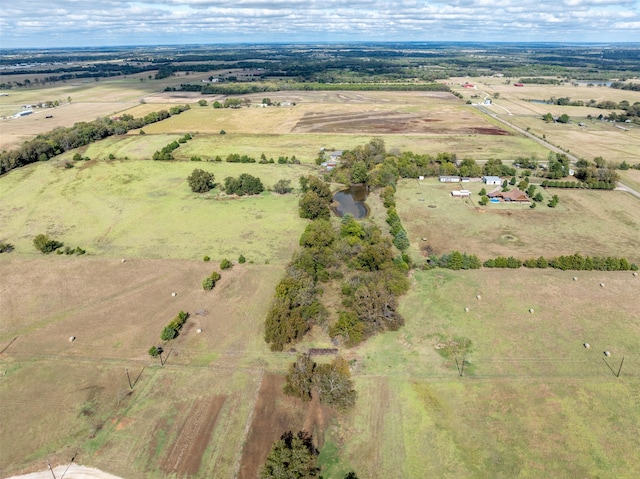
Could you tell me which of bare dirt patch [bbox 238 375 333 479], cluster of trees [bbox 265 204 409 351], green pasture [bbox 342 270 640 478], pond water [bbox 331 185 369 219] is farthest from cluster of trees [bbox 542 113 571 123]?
bare dirt patch [bbox 238 375 333 479]

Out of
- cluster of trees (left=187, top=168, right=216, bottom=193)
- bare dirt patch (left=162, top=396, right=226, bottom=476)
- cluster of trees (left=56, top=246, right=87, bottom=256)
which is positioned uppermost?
cluster of trees (left=187, top=168, right=216, bottom=193)

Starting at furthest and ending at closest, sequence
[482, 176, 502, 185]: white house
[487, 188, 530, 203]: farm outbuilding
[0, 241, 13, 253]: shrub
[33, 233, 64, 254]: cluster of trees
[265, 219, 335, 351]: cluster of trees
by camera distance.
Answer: [482, 176, 502, 185]: white house, [487, 188, 530, 203]: farm outbuilding, [0, 241, 13, 253]: shrub, [33, 233, 64, 254]: cluster of trees, [265, 219, 335, 351]: cluster of trees

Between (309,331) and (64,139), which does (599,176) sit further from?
(64,139)

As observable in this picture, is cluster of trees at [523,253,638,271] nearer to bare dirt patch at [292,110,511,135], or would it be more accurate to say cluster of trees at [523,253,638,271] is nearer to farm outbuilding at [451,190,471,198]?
farm outbuilding at [451,190,471,198]

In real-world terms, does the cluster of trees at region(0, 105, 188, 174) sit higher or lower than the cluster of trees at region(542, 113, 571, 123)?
higher

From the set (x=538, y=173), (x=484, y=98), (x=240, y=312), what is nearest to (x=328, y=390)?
(x=240, y=312)

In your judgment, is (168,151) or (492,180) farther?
(168,151)

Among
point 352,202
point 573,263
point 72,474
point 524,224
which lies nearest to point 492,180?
point 524,224
